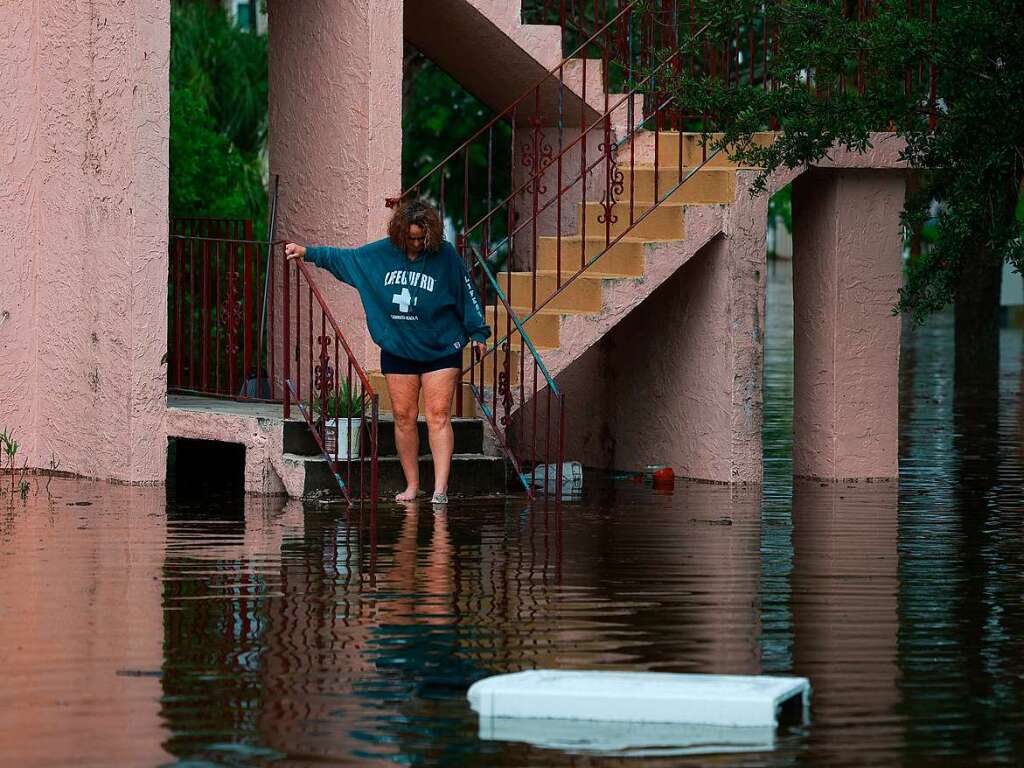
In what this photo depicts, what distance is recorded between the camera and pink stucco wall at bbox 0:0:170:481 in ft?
46.6

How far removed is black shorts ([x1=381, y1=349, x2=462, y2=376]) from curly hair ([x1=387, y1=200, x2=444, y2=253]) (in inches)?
26.1

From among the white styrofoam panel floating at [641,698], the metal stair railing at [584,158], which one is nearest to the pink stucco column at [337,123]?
the metal stair railing at [584,158]

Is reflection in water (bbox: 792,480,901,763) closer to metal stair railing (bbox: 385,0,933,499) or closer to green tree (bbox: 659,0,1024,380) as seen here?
green tree (bbox: 659,0,1024,380)

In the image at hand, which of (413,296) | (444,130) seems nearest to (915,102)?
(413,296)

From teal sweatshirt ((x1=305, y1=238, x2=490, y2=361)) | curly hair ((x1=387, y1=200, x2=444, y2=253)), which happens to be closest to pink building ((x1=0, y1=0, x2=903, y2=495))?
teal sweatshirt ((x1=305, y1=238, x2=490, y2=361))

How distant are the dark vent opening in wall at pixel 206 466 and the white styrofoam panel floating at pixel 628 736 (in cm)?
759

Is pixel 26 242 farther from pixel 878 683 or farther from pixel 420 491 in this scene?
pixel 878 683

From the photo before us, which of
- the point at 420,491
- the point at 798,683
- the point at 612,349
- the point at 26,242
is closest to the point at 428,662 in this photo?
the point at 798,683

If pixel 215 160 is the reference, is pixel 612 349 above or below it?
below

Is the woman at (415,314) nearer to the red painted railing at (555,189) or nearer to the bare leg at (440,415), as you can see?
the bare leg at (440,415)

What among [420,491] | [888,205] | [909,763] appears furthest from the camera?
[888,205]

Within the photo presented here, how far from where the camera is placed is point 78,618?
909 cm

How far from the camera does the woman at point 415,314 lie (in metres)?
13.1

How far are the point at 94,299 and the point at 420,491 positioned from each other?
259cm
